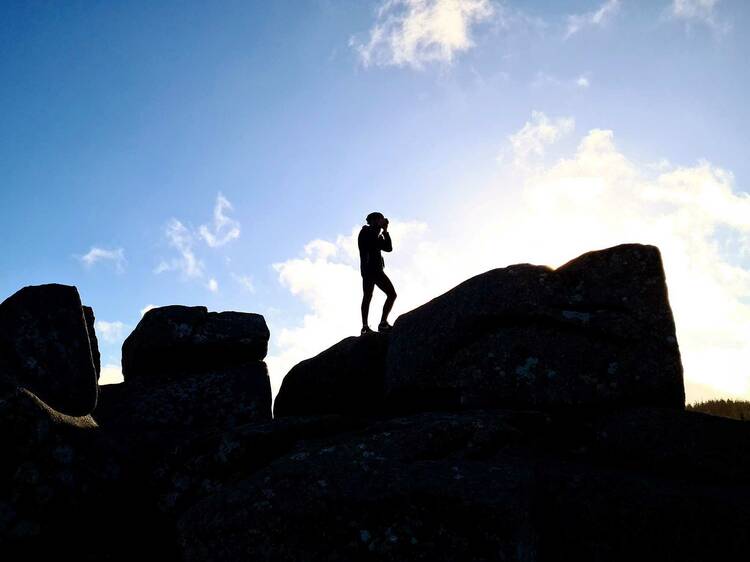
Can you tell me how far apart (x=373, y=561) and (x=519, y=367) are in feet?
15.4

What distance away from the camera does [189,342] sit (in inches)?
579

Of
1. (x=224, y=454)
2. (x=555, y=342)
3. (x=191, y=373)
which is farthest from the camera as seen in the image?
(x=191, y=373)

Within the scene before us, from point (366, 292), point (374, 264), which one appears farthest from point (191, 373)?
point (374, 264)

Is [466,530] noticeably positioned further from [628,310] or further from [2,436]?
[2,436]

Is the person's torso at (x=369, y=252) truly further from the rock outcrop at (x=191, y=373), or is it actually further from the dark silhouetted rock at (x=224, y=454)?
the dark silhouetted rock at (x=224, y=454)

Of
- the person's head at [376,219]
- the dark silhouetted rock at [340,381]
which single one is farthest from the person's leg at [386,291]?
the dark silhouetted rock at [340,381]

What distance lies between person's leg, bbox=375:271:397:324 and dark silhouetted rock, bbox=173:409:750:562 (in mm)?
9282

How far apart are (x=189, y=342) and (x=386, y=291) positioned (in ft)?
20.1

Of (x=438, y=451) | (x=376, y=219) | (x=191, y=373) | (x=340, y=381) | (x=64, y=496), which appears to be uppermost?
(x=376, y=219)

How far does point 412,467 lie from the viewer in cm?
627

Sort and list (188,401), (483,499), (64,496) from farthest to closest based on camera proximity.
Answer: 1. (188,401)
2. (64,496)
3. (483,499)

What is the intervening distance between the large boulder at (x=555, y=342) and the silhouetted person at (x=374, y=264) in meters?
6.60

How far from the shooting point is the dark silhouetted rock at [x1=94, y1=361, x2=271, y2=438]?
1278cm

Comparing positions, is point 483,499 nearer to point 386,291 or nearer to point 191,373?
point 191,373
